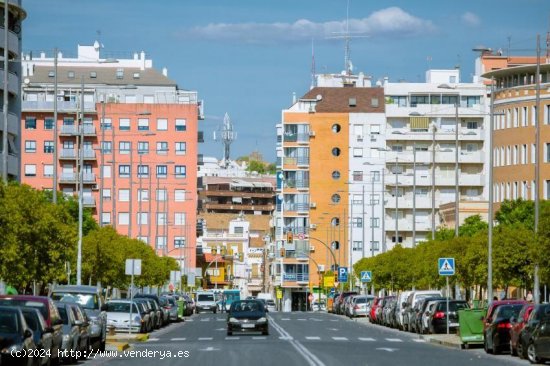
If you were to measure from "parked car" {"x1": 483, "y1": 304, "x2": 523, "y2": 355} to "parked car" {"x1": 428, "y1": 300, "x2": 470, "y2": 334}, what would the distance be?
44.6 ft

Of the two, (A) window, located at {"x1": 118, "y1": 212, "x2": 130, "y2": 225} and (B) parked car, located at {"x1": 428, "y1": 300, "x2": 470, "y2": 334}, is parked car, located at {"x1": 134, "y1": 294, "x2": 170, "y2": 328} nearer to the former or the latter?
(B) parked car, located at {"x1": 428, "y1": 300, "x2": 470, "y2": 334}

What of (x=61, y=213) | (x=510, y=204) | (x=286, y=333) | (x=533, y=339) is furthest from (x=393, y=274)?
(x=533, y=339)

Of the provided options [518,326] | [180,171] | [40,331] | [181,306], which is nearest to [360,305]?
[181,306]

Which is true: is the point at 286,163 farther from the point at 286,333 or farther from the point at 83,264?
the point at 286,333

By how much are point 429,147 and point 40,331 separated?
117m

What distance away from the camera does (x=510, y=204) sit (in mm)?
96812

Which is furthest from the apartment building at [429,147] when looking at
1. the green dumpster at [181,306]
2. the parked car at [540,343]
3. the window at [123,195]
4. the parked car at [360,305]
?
the parked car at [540,343]

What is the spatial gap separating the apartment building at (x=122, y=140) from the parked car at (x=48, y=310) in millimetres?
112750

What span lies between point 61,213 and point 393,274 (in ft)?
144

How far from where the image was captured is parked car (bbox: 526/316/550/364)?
36531mm

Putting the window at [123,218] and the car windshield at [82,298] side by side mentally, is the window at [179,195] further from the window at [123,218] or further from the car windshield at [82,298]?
the car windshield at [82,298]

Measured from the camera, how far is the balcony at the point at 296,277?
159125 mm


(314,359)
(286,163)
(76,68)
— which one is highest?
(76,68)

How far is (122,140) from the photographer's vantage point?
156375 millimetres
